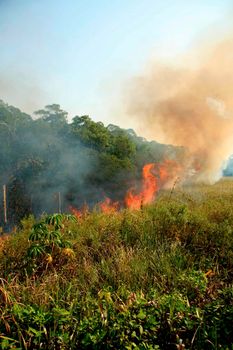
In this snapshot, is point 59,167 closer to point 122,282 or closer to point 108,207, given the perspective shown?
point 108,207

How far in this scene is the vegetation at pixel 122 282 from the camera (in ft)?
9.90

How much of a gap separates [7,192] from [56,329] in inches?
630

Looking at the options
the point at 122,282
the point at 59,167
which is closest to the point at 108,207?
the point at 122,282

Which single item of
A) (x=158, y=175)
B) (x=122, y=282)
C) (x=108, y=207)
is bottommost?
(x=122, y=282)

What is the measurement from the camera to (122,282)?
4469mm

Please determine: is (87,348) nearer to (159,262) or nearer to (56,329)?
(56,329)

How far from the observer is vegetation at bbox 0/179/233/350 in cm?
302

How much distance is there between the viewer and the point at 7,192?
18.0 meters

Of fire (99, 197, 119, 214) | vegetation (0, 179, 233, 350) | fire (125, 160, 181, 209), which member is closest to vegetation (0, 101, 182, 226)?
fire (125, 160, 181, 209)

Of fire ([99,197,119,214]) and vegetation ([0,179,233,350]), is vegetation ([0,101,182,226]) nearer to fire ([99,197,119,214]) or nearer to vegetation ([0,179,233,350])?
fire ([99,197,119,214])

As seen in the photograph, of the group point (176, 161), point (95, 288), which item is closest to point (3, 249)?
point (95, 288)

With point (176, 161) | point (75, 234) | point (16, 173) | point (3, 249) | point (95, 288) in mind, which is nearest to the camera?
point (95, 288)

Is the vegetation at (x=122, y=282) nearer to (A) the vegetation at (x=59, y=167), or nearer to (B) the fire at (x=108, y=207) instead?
(B) the fire at (x=108, y=207)

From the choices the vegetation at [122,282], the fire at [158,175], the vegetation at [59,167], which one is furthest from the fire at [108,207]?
the fire at [158,175]
